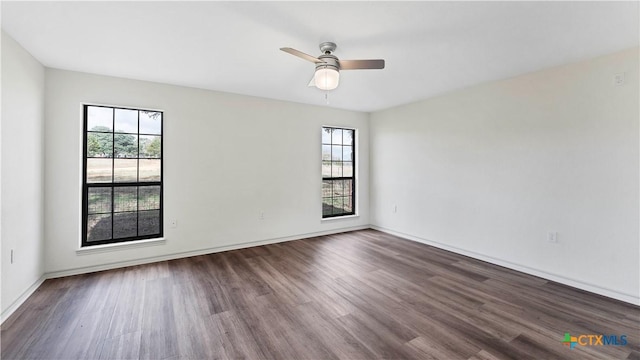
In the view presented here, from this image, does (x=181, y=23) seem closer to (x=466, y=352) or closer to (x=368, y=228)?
(x=466, y=352)

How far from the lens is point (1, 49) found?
88.0 inches

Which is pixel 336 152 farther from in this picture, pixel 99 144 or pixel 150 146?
pixel 99 144

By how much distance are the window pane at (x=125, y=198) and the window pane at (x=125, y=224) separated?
0.08 meters

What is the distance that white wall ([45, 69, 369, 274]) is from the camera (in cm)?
316

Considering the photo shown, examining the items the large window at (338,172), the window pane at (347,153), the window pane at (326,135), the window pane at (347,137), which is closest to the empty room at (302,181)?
the window pane at (326,135)

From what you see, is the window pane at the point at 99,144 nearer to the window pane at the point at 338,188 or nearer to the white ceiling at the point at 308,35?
the white ceiling at the point at 308,35

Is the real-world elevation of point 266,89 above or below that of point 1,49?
above

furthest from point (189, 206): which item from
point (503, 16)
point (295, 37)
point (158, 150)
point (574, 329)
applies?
point (574, 329)

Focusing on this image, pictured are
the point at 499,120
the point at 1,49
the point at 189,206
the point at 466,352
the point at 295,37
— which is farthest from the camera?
the point at 189,206

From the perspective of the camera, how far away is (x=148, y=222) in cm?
372

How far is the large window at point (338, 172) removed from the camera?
17.4ft

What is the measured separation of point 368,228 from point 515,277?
2808 mm

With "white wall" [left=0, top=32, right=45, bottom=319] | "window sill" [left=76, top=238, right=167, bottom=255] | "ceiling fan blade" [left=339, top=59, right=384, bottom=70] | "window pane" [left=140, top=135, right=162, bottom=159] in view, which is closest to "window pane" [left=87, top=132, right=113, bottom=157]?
"window pane" [left=140, top=135, right=162, bottom=159]

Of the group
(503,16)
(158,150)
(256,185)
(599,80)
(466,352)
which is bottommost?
(466,352)
